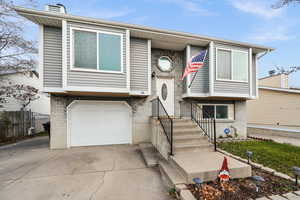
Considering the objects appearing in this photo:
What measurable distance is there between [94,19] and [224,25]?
9.68 m

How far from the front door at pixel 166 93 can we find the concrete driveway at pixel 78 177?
2908mm

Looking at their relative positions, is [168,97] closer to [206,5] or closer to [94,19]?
[94,19]

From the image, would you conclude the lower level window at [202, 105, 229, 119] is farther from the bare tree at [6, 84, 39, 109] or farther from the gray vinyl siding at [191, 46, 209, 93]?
the bare tree at [6, 84, 39, 109]

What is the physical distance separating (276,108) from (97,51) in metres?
12.9

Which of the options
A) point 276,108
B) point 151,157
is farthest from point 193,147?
point 276,108

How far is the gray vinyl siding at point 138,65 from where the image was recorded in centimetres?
545

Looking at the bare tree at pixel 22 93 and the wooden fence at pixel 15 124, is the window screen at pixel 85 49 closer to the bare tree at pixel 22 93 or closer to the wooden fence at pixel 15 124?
the wooden fence at pixel 15 124

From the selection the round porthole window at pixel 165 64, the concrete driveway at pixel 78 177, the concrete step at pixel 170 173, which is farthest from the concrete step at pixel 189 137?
the round porthole window at pixel 165 64

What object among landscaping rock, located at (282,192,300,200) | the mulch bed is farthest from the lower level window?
landscaping rock, located at (282,192,300,200)

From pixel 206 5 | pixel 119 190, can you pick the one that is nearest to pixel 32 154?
pixel 119 190

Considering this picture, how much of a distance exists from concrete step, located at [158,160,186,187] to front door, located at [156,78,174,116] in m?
3.18

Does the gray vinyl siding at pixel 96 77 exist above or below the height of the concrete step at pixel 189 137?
above

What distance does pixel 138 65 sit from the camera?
5516 mm

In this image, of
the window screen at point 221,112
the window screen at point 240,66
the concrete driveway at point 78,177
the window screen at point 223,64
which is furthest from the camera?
the window screen at point 221,112
